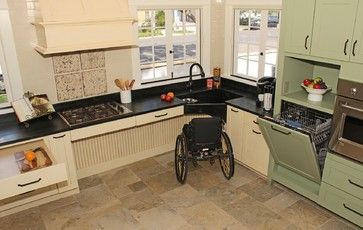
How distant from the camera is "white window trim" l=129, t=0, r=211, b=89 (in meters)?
3.65

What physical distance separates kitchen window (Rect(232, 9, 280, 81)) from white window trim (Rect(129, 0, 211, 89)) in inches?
14.1

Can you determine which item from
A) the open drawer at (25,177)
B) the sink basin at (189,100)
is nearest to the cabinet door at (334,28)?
the sink basin at (189,100)

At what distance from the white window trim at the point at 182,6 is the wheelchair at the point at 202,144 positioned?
973 millimetres

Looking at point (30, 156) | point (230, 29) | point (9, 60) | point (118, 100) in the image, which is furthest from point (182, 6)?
point (30, 156)

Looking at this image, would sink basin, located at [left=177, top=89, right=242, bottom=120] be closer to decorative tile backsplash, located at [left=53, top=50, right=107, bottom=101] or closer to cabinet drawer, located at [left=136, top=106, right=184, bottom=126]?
cabinet drawer, located at [left=136, top=106, right=184, bottom=126]

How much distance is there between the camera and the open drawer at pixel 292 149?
8.96ft

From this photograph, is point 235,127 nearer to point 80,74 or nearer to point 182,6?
point 182,6

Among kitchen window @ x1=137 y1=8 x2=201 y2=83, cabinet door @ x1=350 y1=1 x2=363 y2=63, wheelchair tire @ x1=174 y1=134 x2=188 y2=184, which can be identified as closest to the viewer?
cabinet door @ x1=350 y1=1 x2=363 y2=63

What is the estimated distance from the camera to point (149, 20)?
3809mm

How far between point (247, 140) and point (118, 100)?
1.56 meters

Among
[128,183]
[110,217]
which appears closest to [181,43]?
[128,183]

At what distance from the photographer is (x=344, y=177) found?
8.75ft

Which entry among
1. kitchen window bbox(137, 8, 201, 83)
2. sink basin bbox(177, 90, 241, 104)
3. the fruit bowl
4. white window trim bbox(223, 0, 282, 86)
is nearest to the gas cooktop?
kitchen window bbox(137, 8, 201, 83)

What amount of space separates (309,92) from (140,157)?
213 cm
